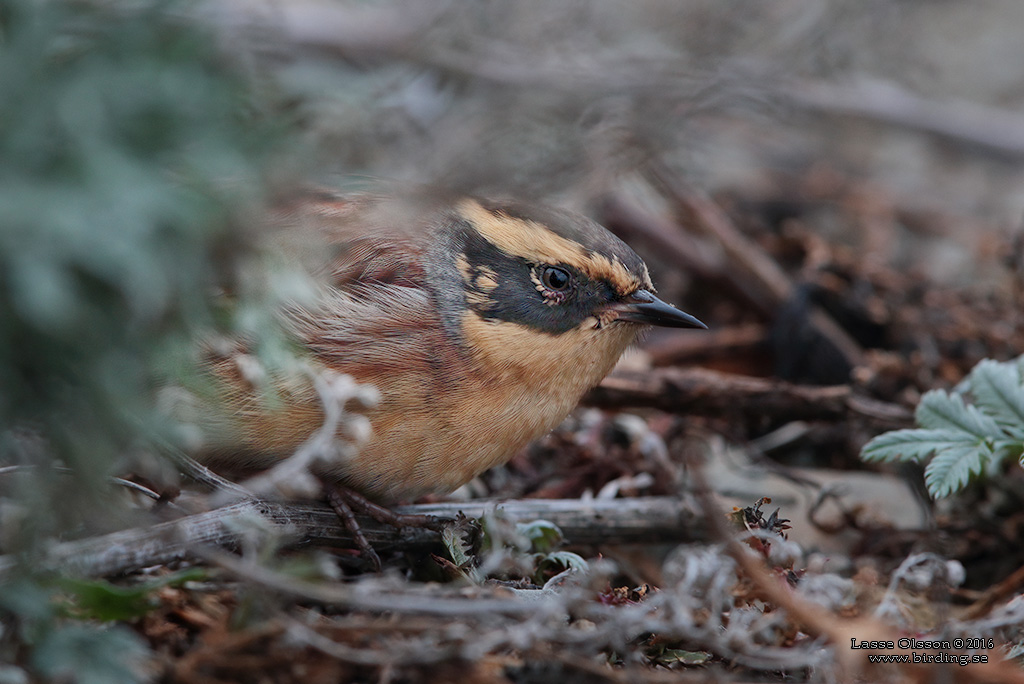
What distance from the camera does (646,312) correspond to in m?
3.38

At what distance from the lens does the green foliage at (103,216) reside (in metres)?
Answer: 1.99

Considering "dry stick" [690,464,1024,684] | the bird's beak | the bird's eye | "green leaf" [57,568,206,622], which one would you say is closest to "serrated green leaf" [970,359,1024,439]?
"dry stick" [690,464,1024,684]

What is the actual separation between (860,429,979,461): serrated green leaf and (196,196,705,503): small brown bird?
2.47 ft

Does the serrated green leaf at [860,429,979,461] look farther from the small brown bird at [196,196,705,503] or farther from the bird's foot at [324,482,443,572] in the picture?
the bird's foot at [324,482,443,572]

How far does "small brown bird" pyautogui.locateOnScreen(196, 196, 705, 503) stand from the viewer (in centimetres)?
306

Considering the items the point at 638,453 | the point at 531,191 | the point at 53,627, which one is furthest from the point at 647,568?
the point at 53,627

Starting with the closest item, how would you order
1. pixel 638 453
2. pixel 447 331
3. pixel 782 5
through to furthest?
pixel 447 331 < pixel 638 453 < pixel 782 5

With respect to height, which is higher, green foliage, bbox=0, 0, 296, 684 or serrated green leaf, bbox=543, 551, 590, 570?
green foliage, bbox=0, 0, 296, 684

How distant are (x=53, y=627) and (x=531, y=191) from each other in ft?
6.83

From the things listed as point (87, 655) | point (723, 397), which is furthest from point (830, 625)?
point (723, 397)

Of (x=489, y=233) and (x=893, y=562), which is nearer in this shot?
(x=489, y=233)

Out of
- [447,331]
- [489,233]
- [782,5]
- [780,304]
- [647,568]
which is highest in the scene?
[782,5]

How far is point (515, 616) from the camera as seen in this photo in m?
2.42

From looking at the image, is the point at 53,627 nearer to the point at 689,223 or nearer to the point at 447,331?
the point at 447,331
